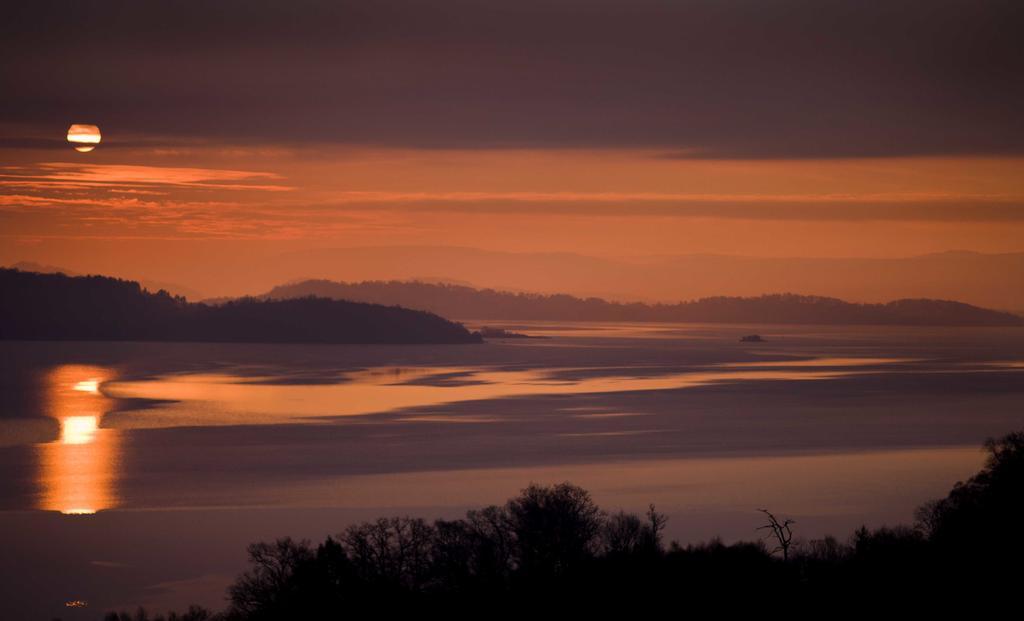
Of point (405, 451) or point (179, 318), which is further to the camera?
point (179, 318)

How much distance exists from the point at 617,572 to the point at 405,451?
2358 cm

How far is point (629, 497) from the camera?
101ft

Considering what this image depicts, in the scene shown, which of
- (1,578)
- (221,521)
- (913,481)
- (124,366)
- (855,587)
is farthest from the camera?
(124,366)

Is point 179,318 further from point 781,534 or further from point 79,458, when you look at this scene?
point 781,534

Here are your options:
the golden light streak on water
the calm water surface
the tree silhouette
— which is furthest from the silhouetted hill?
the tree silhouette

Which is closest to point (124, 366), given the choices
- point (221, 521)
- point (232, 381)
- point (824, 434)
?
point (232, 381)

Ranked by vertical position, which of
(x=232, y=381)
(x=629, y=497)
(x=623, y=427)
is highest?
(x=232, y=381)

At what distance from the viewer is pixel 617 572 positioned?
1756 cm

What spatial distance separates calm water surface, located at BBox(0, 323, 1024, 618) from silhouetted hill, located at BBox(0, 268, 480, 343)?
4366 cm

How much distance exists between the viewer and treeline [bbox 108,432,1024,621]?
16219 millimetres

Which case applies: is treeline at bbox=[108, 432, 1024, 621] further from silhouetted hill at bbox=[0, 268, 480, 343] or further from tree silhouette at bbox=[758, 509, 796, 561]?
silhouetted hill at bbox=[0, 268, 480, 343]

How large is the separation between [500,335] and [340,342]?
27097 millimetres

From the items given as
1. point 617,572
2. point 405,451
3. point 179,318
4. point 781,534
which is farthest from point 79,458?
point 179,318

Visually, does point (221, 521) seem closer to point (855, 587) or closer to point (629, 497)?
point (629, 497)
